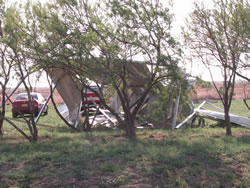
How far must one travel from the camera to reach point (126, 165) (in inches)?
255

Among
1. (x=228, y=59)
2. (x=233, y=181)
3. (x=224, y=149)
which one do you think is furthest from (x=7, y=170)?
(x=228, y=59)

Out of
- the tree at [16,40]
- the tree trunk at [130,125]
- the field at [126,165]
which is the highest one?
the tree at [16,40]

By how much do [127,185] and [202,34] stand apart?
6.21 meters

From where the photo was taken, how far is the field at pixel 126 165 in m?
5.79

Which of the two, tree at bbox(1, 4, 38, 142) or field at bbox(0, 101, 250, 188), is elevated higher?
tree at bbox(1, 4, 38, 142)

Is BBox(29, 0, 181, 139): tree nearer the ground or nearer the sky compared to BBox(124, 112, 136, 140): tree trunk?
nearer the sky

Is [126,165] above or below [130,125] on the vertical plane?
below

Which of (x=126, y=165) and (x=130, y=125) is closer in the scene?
(x=126, y=165)

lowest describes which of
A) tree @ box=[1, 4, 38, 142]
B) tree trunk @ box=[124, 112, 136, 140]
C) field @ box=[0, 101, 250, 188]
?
field @ box=[0, 101, 250, 188]

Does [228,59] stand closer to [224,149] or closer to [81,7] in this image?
[224,149]

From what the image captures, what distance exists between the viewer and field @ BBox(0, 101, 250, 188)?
19.0ft

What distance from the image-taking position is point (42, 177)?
19.5ft

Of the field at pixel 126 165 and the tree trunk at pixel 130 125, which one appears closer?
the field at pixel 126 165

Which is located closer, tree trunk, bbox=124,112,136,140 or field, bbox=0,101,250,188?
field, bbox=0,101,250,188
